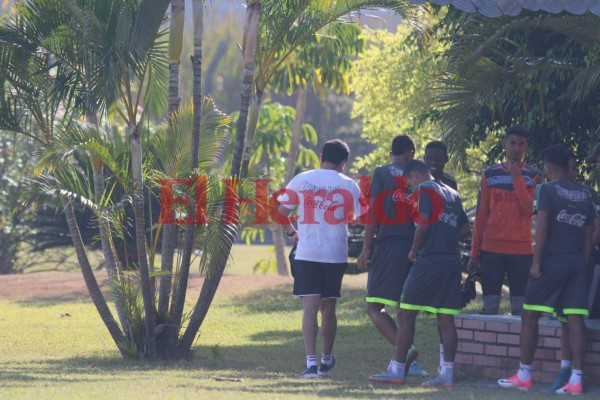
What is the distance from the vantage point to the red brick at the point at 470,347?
319 inches

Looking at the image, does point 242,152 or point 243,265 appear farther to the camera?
point 243,265

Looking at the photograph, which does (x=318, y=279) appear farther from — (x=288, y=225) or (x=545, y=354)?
(x=545, y=354)

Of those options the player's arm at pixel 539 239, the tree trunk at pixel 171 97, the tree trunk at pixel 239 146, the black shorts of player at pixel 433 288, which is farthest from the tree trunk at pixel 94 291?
the player's arm at pixel 539 239

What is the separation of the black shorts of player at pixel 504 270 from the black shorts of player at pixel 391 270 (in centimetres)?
76

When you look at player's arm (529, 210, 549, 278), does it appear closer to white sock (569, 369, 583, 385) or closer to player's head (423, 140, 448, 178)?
white sock (569, 369, 583, 385)

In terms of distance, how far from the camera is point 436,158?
8688mm

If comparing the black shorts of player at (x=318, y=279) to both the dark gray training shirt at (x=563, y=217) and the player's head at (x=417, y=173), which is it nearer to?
the player's head at (x=417, y=173)

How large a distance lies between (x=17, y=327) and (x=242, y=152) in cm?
539

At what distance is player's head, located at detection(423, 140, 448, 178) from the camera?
28.4 ft

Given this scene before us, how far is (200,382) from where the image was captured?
775 centimetres

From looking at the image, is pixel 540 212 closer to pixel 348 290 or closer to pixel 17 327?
pixel 17 327

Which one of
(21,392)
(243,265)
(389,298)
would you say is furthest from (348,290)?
(243,265)

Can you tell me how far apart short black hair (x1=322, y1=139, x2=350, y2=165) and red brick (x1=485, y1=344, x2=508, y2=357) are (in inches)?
72.2

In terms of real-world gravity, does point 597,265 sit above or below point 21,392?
above
